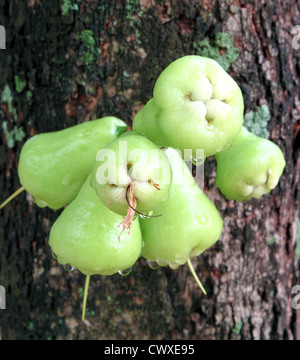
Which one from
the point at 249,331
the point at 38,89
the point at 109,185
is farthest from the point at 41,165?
the point at 249,331

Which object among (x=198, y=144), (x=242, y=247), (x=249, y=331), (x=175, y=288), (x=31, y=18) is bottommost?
(x=249, y=331)

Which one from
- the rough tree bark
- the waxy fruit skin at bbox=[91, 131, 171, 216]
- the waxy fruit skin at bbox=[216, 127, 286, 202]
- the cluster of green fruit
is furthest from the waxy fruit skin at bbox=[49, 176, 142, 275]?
the rough tree bark

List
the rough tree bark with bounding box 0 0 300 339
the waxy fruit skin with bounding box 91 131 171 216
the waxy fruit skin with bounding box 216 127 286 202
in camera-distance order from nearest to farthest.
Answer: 1. the waxy fruit skin with bounding box 91 131 171 216
2. the waxy fruit skin with bounding box 216 127 286 202
3. the rough tree bark with bounding box 0 0 300 339

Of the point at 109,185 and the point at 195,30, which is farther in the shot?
the point at 195,30

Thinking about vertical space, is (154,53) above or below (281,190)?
above

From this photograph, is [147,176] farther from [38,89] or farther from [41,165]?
[38,89]

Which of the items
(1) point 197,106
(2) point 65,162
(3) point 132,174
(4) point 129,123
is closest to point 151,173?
(3) point 132,174

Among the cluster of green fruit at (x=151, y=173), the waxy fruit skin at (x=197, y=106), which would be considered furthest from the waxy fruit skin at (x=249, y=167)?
the waxy fruit skin at (x=197, y=106)

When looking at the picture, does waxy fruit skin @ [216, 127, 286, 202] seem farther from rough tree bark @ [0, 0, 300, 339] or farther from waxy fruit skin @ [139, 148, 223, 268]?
rough tree bark @ [0, 0, 300, 339]
